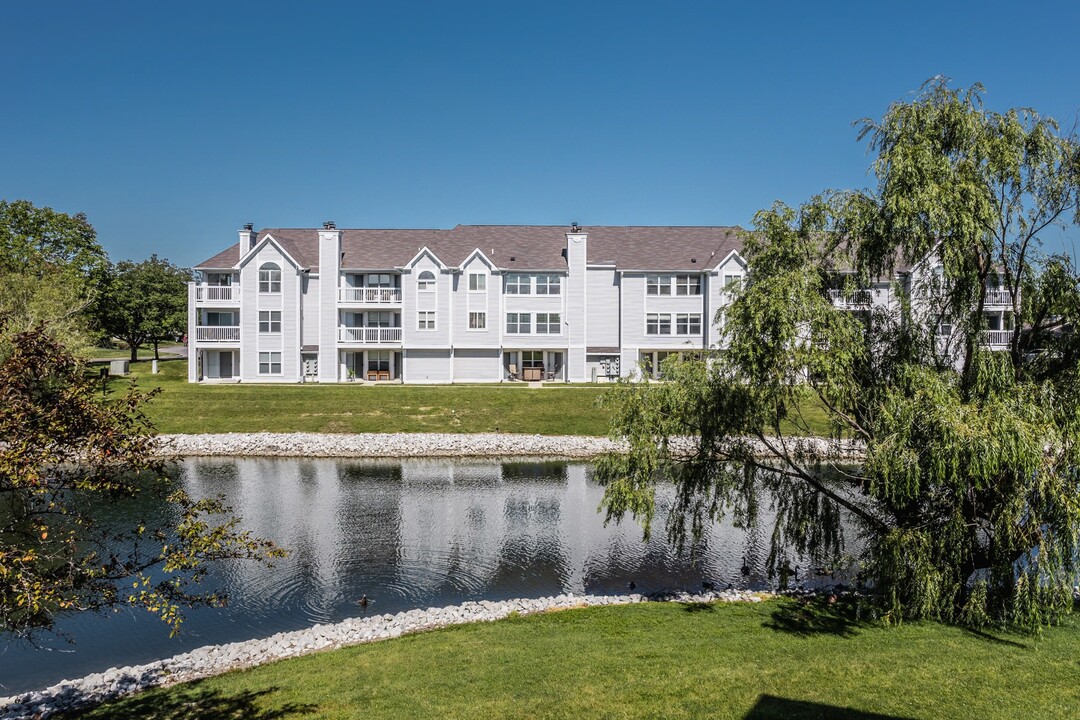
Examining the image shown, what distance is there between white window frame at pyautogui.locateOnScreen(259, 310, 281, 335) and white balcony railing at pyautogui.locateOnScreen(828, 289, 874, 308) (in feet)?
124

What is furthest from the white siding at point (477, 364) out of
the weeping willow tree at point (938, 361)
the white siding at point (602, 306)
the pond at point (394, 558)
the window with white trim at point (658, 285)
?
the weeping willow tree at point (938, 361)

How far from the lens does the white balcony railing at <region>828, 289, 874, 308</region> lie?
42.3ft

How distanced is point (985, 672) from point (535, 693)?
616cm

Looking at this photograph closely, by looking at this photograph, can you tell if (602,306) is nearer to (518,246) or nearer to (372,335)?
(518,246)

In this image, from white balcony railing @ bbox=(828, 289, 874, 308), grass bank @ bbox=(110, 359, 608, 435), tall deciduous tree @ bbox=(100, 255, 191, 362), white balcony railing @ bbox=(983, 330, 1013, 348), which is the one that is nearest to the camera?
white balcony railing @ bbox=(828, 289, 874, 308)

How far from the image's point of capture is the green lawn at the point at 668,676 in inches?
350

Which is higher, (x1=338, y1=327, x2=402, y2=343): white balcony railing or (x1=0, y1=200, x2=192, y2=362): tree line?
(x1=0, y1=200, x2=192, y2=362): tree line

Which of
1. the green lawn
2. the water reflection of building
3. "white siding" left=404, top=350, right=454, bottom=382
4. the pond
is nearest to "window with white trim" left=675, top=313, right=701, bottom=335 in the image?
"white siding" left=404, top=350, right=454, bottom=382

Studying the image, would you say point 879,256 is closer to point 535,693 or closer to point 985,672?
point 985,672

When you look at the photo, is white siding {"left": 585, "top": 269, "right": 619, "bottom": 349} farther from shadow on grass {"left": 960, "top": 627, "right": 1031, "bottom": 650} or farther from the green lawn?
shadow on grass {"left": 960, "top": 627, "right": 1031, "bottom": 650}

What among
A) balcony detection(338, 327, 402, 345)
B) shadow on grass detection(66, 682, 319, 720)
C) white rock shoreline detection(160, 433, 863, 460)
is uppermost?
balcony detection(338, 327, 402, 345)

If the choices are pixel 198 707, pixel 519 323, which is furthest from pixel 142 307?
pixel 198 707

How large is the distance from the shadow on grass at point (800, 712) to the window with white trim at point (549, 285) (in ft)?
120

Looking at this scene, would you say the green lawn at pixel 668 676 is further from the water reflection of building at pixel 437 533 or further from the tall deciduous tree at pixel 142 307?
the tall deciduous tree at pixel 142 307
